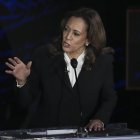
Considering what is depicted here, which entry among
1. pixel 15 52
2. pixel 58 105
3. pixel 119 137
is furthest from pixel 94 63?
pixel 119 137

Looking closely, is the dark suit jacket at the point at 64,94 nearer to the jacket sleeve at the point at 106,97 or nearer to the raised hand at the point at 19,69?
the jacket sleeve at the point at 106,97

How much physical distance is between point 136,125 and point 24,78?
52.7 inches

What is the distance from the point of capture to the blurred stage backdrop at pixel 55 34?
3.17 meters

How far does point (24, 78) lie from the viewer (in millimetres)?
2590

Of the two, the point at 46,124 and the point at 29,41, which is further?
the point at 29,41

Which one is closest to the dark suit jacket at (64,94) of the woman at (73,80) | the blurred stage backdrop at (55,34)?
the woman at (73,80)

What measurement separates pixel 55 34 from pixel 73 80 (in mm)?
446

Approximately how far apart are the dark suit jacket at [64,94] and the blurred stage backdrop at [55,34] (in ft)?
0.58

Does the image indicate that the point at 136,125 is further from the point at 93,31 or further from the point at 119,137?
the point at 119,137

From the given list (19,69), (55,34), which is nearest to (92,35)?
(55,34)

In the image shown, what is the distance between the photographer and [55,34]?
323 centimetres

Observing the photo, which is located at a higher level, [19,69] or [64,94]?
[19,69]

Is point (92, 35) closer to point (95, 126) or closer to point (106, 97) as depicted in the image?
point (106, 97)

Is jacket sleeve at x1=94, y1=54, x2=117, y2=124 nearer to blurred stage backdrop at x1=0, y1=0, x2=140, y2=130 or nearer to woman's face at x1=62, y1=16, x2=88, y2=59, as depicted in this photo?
woman's face at x1=62, y1=16, x2=88, y2=59
